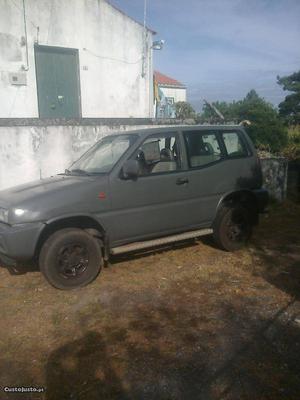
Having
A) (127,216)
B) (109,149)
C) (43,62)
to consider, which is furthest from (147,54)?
(127,216)

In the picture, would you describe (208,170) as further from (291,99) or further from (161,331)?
(291,99)

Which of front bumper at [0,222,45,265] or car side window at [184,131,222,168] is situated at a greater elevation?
car side window at [184,131,222,168]

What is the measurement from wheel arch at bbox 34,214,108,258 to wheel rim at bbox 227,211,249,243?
212 cm

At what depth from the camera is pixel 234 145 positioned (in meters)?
6.14

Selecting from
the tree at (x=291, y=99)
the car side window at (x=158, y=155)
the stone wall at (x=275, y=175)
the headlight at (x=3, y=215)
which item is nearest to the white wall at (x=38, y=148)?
the headlight at (x=3, y=215)

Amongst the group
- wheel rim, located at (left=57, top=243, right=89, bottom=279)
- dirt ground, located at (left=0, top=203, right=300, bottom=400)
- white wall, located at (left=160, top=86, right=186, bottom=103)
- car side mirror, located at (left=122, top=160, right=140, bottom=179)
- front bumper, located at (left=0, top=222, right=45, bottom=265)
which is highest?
white wall, located at (left=160, top=86, right=186, bottom=103)

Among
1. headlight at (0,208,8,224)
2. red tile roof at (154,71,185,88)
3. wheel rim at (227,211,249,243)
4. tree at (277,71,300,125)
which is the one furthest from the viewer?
red tile roof at (154,71,185,88)

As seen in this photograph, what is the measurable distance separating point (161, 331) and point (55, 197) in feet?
6.63

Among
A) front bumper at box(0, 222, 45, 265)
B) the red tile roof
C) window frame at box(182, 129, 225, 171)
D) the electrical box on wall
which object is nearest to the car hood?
front bumper at box(0, 222, 45, 265)

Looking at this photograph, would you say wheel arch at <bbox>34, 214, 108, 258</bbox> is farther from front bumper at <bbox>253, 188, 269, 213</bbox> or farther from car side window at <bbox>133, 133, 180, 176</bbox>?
front bumper at <bbox>253, 188, 269, 213</bbox>

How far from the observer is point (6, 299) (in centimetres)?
469

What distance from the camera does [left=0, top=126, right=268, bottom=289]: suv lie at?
15.1 ft

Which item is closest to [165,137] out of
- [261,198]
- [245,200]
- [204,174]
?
[204,174]

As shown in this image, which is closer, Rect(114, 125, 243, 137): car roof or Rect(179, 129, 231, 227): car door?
Rect(114, 125, 243, 137): car roof
